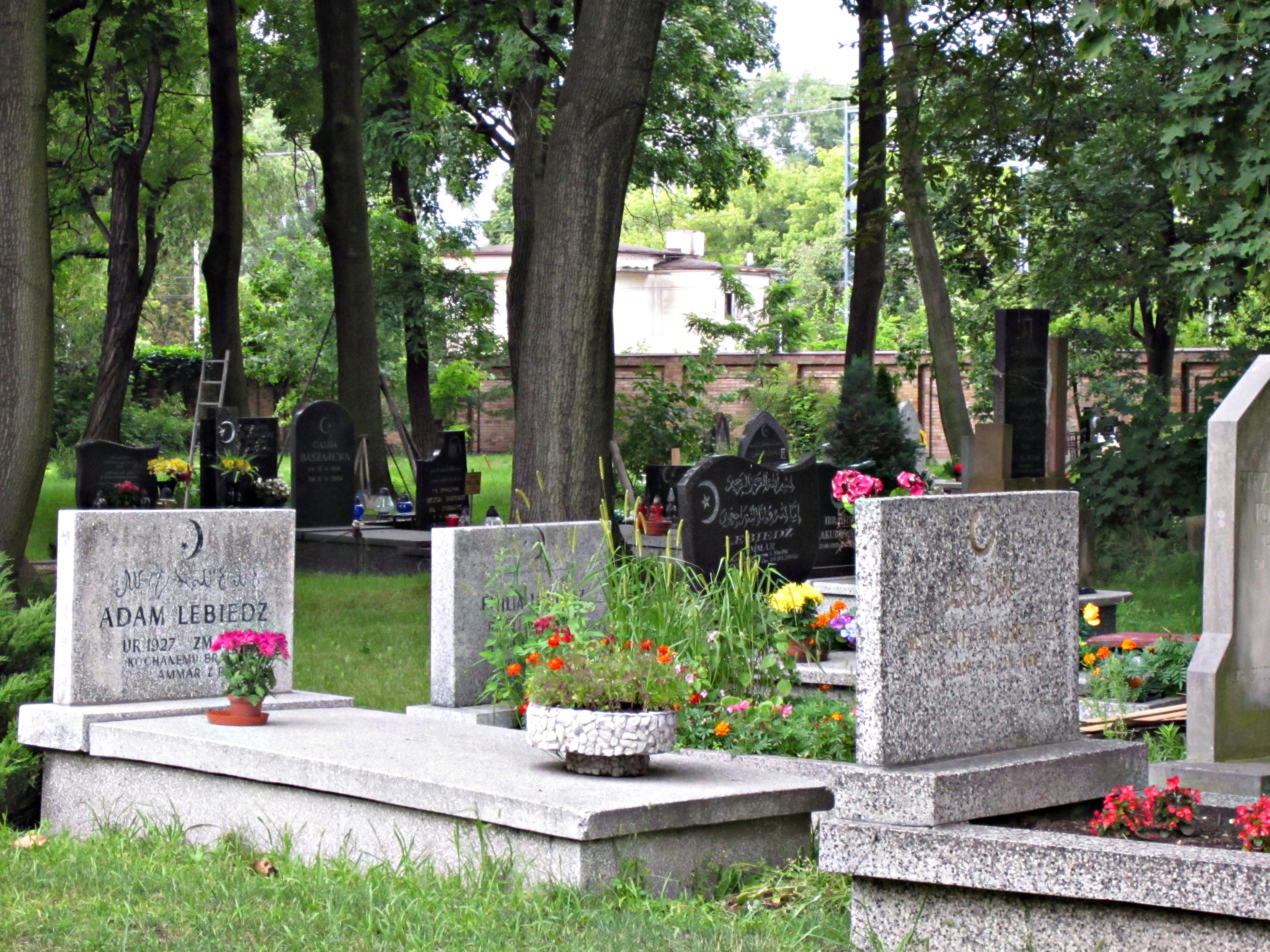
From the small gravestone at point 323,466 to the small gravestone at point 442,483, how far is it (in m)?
1.12

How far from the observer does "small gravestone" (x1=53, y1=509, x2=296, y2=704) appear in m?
7.03

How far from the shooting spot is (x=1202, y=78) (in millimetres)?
11180

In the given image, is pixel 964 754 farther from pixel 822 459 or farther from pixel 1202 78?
pixel 822 459

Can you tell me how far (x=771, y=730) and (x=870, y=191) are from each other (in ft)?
58.2

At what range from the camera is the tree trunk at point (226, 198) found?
72.8 ft

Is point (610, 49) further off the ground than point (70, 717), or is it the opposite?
point (610, 49)

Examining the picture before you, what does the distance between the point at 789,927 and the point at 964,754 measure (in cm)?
77

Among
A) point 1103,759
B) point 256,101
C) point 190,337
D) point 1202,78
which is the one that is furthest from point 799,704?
point 190,337

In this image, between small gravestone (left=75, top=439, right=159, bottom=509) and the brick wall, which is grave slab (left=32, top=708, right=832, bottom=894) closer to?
small gravestone (left=75, top=439, right=159, bottom=509)

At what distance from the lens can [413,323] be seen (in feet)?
112

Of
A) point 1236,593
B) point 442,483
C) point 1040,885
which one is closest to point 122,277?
point 442,483

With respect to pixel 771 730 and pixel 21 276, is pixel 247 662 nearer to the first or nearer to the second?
pixel 771 730

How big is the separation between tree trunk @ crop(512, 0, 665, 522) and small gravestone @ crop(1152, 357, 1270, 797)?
5.73m

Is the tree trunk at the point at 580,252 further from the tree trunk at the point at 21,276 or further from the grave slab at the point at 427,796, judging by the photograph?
the grave slab at the point at 427,796
